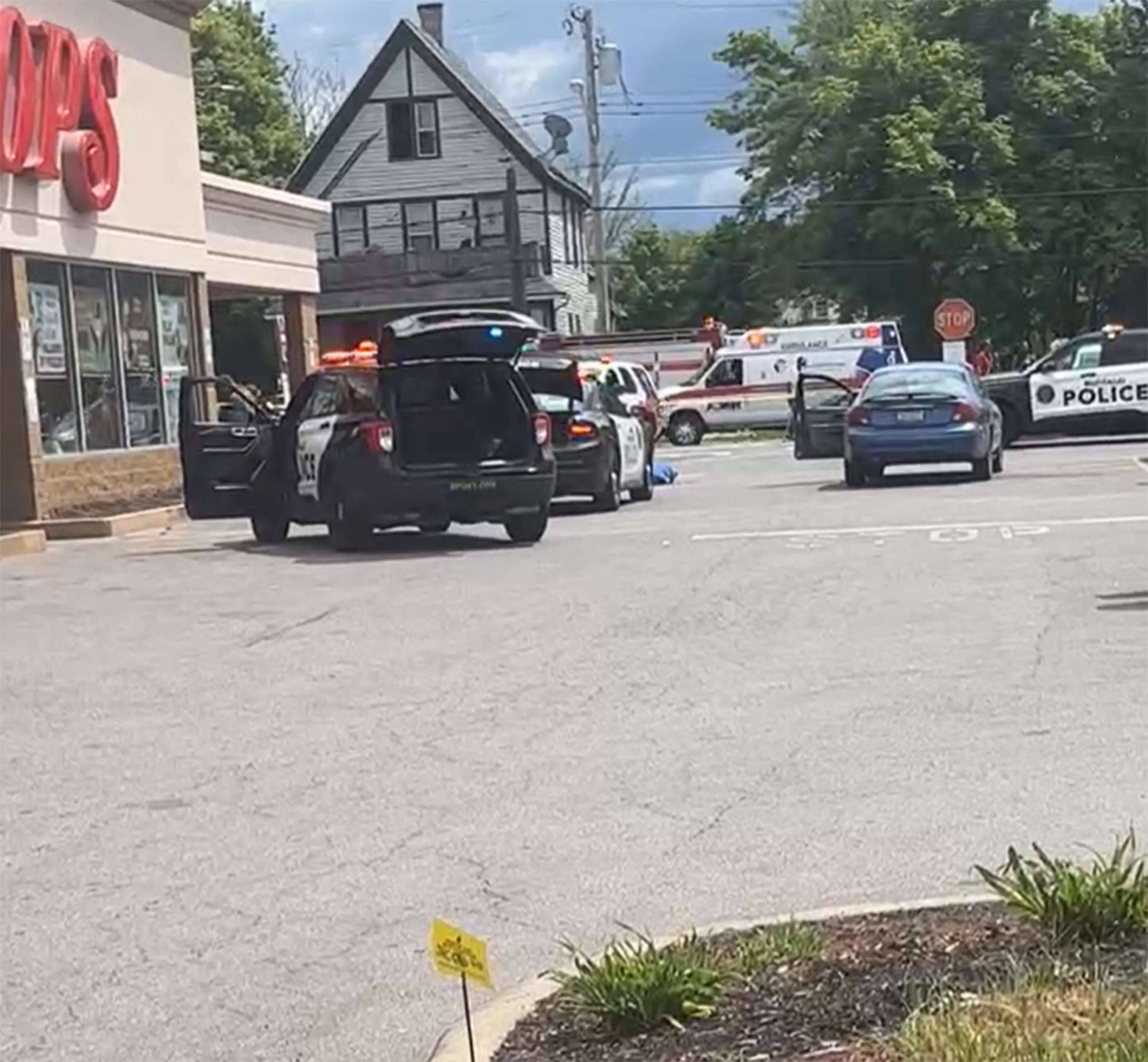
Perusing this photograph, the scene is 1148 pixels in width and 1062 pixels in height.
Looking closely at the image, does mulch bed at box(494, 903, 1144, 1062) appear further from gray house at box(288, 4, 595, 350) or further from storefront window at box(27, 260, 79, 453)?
gray house at box(288, 4, 595, 350)

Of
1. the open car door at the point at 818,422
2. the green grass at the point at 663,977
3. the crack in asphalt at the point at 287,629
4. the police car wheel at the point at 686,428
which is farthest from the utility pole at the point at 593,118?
the green grass at the point at 663,977

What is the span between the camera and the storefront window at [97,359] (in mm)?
24812

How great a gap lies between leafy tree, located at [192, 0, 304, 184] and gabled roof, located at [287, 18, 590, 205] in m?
2.80

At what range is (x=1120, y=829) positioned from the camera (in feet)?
23.7

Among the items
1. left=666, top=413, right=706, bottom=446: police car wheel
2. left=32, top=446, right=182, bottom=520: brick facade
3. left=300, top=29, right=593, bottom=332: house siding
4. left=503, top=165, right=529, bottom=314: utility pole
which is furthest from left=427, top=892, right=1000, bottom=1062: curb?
left=300, top=29, right=593, bottom=332: house siding

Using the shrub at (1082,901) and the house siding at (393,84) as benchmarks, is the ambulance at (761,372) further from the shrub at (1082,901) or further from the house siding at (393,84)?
the shrub at (1082,901)

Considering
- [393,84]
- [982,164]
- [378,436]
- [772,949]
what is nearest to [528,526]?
[378,436]

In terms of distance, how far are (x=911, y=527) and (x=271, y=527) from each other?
243 inches

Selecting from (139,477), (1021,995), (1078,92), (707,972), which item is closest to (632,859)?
(707,972)

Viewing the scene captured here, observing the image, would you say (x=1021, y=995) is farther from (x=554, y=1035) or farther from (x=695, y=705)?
(x=695, y=705)

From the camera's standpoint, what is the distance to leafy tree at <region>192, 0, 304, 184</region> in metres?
60.2

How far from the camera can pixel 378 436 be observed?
1848cm

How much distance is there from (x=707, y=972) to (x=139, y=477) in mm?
21649

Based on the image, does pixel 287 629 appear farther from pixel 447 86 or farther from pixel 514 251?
pixel 447 86
